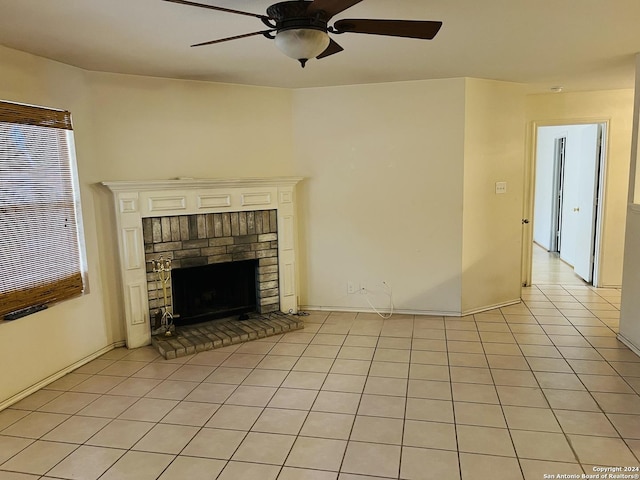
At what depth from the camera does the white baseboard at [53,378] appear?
3.06 m

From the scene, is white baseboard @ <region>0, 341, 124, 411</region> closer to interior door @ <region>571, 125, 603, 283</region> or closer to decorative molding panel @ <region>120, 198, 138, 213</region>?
decorative molding panel @ <region>120, 198, 138, 213</region>

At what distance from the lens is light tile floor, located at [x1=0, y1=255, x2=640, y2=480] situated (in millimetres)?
2318

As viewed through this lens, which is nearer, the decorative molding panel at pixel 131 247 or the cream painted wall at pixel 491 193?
the decorative molding panel at pixel 131 247

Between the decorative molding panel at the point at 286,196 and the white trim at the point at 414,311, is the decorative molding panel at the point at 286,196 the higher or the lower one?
the higher one

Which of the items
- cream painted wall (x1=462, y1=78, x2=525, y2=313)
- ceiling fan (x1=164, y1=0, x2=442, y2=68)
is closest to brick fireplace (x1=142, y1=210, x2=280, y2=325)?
cream painted wall (x1=462, y1=78, x2=525, y2=313)

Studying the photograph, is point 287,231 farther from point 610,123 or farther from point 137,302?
point 610,123

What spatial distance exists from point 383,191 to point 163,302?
2.36m

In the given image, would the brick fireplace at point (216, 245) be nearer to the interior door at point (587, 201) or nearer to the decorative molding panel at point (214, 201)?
the decorative molding panel at point (214, 201)

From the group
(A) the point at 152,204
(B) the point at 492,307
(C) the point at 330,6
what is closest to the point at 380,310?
(B) the point at 492,307

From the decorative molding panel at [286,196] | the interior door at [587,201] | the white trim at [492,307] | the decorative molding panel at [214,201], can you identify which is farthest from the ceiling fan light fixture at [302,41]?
the interior door at [587,201]

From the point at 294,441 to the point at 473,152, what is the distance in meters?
3.22

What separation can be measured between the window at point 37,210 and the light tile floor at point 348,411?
727 millimetres

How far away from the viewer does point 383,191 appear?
4.62 metres

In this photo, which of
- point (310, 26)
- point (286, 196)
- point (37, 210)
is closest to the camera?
point (310, 26)
